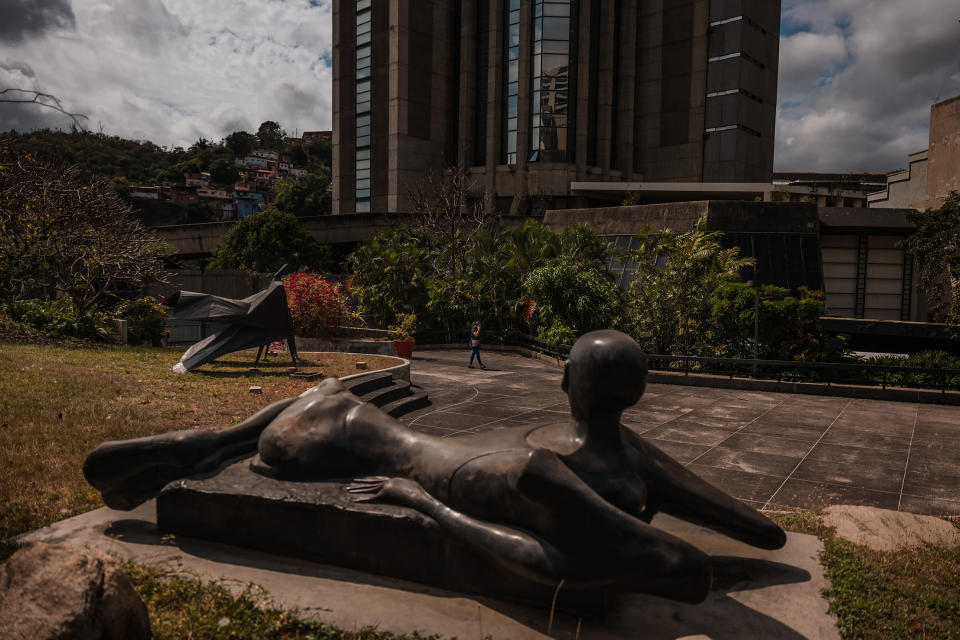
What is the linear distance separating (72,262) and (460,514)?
18077mm

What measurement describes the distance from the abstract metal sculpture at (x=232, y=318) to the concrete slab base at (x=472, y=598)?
714 cm

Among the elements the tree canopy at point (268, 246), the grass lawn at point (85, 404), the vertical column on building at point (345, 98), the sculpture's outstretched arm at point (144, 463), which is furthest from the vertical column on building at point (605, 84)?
the sculpture's outstretched arm at point (144, 463)

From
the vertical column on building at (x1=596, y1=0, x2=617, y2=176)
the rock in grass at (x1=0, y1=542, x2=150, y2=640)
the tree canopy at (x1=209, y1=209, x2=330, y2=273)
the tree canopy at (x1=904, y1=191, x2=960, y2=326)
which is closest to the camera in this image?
the rock in grass at (x1=0, y1=542, x2=150, y2=640)

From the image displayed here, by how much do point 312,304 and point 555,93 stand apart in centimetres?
3104

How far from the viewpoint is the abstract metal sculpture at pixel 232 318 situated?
444 inches

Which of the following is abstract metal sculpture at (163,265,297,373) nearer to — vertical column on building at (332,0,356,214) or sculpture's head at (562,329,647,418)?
sculpture's head at (562,329,647,418)

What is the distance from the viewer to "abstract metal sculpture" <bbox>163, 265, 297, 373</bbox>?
1127cm

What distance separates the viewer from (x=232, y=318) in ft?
37.7

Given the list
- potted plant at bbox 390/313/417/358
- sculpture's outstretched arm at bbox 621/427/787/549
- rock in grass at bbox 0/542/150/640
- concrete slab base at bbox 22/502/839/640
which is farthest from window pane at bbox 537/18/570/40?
rock in grass at bbox 0/542/150/640

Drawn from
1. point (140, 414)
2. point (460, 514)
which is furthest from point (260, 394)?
point (460, 514)

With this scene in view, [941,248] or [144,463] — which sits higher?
[941,248]

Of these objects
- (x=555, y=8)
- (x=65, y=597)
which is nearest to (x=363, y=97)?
(x=555, y=8)

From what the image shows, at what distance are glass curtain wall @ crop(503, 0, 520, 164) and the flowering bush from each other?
2867 centimetres

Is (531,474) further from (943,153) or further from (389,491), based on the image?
(943,153)
